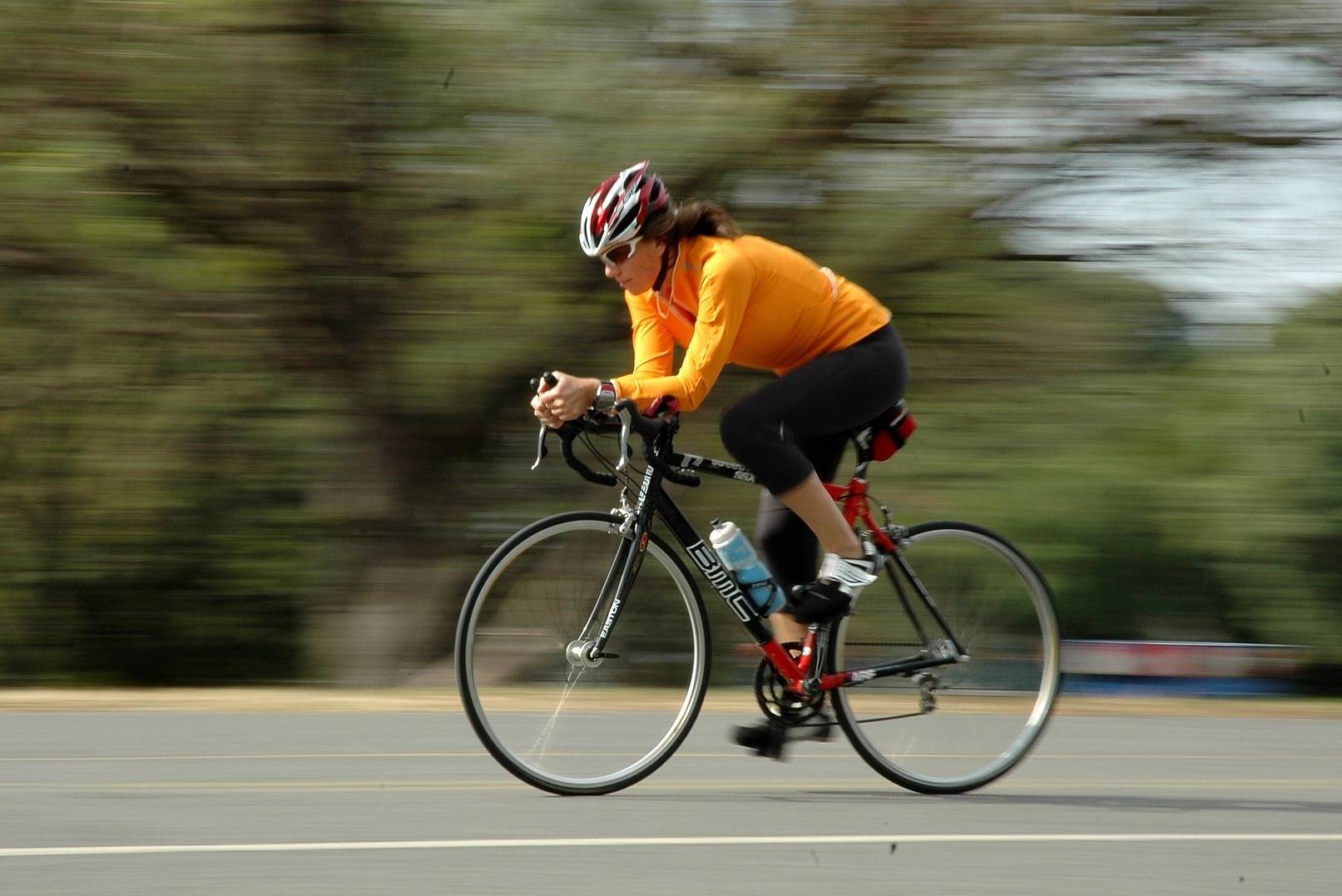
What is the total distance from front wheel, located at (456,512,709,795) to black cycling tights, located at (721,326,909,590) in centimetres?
37

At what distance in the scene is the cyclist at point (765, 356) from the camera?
484 cm

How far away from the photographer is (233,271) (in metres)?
9.10

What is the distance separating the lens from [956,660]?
546cm

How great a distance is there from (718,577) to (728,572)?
34 mm

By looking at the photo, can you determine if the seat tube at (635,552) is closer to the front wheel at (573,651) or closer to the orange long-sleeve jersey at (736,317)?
the front wheel at (573,651)

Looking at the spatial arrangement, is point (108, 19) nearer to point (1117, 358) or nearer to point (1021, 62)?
point (1021, 62)

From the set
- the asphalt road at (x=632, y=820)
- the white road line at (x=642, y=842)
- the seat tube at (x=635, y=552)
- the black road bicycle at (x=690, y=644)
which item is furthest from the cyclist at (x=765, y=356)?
the white road line at (x=642, y=842)

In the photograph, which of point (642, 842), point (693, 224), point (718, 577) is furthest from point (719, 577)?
point (693, 224)

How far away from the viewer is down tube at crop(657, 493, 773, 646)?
17.1 feet

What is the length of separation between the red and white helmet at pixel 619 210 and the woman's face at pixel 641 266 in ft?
0.26

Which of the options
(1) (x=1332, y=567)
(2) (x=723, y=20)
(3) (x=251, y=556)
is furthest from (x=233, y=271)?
(1) (x=1332, y=567)

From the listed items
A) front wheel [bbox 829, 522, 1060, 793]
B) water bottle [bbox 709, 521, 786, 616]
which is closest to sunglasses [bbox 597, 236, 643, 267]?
water bottle [bbox 709, 521, 786, 616]

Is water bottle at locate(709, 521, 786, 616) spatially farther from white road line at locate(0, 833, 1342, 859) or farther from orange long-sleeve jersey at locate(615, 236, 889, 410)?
white road line at locate(0, 833, 1342, 859)

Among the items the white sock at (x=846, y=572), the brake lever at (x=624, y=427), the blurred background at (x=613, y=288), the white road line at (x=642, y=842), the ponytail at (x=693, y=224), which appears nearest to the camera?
the white road line at (x=642, y=842)
